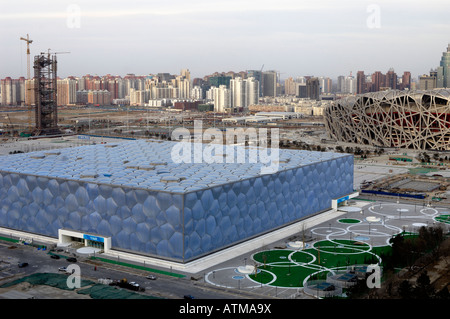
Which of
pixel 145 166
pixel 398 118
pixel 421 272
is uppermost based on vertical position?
pixel 398 118

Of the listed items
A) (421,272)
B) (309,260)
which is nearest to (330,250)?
(309,260)

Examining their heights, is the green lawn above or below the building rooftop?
below

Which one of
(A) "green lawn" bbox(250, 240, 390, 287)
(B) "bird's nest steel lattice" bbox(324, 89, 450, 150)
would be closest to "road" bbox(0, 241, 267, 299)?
(A) "green lawn" bbox(250, 240, 390, 287)

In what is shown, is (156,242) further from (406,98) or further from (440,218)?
(406,98)

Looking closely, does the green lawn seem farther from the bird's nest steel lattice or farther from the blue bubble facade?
the bird's nest steel lattice

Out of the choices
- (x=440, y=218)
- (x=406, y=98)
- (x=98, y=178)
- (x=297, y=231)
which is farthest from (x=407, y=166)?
(x=98, y=178)

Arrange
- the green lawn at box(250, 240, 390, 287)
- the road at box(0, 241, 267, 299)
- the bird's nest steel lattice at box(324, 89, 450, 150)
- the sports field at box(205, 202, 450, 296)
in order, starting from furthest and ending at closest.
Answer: the bird's nest steel lattice at box(324, 89, 450, 150), the green lawn at box(250, 240, 390, 287), the sports field at box(205, 202, 450, 296), the road at box(0, 241, 267, 299)

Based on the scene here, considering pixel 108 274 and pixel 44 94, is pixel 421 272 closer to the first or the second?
pixel 108 274

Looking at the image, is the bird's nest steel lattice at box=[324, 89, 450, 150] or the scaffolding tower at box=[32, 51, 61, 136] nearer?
the bird's nest steel lattice at box=[324, 89, 450, 150]
